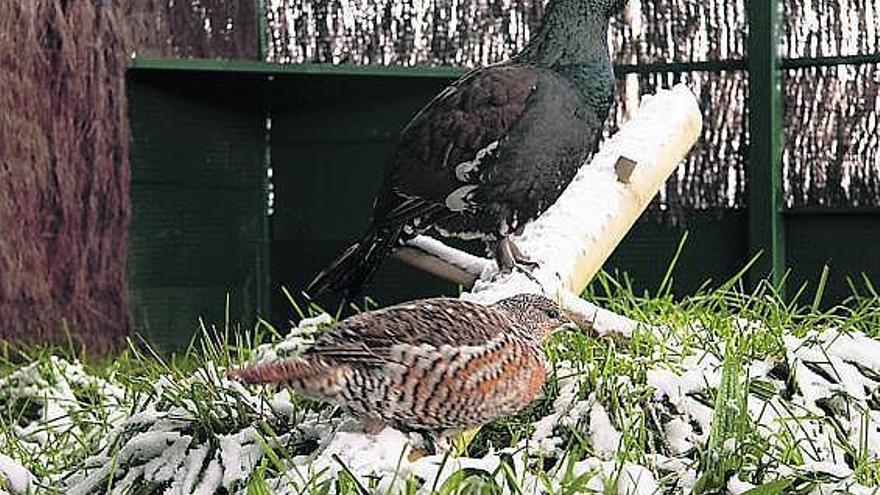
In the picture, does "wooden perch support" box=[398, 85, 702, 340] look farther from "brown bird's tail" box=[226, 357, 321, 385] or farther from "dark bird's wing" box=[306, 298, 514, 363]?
"brown bird's tail" box=[226, 357, 321, 385]

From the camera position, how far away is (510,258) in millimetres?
3137

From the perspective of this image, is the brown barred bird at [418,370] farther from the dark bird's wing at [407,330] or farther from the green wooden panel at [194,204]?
the green wooden panel at [194,204]

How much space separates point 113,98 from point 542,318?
321 centimetres

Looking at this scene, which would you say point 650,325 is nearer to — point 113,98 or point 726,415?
point 726,415

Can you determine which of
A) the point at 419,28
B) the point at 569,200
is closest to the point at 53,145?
the point at 419,28

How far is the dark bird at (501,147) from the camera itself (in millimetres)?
3080

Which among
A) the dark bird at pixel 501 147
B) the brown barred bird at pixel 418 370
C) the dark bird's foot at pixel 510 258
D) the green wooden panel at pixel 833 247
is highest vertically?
the dark bird at pixel 501 147

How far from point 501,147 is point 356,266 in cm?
42

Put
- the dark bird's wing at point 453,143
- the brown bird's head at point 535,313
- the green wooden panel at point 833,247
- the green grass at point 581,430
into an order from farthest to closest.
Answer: the green wooden panel at point 833,247 < the dark bird's wing at point 453,143 < the brown bird's head at point 535,313 < the green grass at point 581,430

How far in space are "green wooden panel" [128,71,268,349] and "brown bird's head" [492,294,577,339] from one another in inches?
127

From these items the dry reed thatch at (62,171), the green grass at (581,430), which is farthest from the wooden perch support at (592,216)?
the dry reed thatch at (62,171)

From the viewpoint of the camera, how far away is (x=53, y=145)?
5074mm

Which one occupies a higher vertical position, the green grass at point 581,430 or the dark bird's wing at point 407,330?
the dark bird's wing at point 407,330

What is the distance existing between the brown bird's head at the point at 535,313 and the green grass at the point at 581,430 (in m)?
0.15
